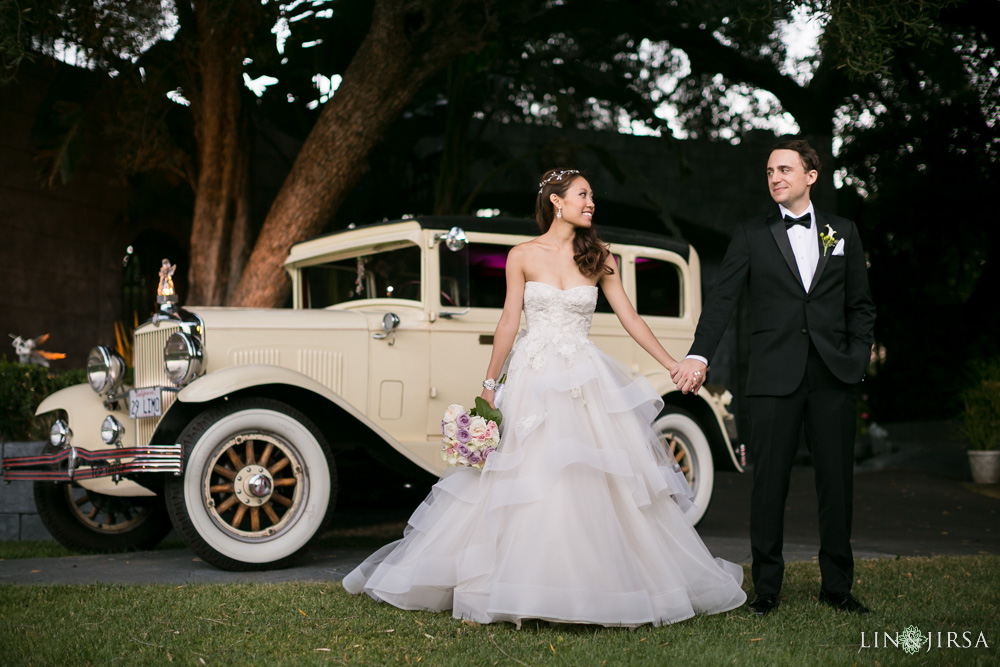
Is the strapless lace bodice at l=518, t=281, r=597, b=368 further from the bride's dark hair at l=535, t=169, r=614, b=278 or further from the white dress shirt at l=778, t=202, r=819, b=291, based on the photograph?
the white dress shirt at l=778, t=202, r=819, b=291

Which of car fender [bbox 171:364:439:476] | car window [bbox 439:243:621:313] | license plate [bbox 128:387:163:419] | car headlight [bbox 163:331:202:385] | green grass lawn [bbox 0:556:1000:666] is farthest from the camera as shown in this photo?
car window [bbox 439:243:621:313]

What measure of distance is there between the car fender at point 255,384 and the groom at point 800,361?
198cm

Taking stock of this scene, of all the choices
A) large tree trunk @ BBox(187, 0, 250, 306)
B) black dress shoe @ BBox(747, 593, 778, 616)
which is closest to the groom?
black dress shoe @ BBox(747, 593, 778, 616)

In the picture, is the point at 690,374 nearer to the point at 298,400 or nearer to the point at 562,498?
the point at 562,498

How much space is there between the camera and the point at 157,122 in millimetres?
8789

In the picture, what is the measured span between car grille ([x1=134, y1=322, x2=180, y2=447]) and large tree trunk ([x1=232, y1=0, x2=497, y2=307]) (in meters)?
1.85

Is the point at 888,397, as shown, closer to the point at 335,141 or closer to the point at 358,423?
the point at 335,141

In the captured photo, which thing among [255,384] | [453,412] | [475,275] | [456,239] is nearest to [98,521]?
[255,384]

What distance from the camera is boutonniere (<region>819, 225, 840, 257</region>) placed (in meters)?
3.97

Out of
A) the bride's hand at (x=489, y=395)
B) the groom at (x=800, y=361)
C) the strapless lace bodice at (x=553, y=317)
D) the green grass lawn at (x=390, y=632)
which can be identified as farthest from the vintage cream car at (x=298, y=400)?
the groom at (x=800, y=361)

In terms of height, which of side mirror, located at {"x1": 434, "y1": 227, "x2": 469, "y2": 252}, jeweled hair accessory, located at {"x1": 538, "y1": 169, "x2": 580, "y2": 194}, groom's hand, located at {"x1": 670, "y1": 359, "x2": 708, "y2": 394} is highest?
jeweled hair accessory, located at {"x1": 538, "y1": 169, "x2": 580, "y2": 194}

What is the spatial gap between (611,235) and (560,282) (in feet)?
8.16

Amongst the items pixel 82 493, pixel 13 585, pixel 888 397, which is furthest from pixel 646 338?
pixel 888 397

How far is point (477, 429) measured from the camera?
3.83m
